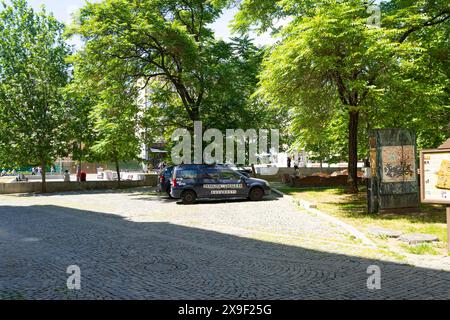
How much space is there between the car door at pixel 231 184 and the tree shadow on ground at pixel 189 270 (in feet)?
25.2

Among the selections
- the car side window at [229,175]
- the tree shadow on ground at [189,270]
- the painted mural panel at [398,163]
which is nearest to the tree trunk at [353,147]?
the painted mural panel at [398,163]

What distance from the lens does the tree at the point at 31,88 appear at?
27.8 m

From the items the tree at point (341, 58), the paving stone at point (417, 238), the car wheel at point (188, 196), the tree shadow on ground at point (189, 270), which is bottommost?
the tree shadow on ground at point (189, 270)

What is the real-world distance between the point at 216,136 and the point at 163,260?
16.0 meters

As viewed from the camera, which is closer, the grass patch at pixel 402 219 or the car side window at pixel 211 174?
the grass patch at pixel 402 219

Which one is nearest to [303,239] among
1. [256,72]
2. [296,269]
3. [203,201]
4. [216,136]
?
[296,269]

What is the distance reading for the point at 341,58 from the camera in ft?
46.3

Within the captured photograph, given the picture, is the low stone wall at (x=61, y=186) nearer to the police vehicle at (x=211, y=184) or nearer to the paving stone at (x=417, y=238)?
the police vehicle at (x=211, y=184)

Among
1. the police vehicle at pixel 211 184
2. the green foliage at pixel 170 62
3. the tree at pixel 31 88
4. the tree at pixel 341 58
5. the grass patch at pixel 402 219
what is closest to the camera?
the grass patch at pixel 402 219

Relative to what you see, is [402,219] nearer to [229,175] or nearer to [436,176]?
[436,176]

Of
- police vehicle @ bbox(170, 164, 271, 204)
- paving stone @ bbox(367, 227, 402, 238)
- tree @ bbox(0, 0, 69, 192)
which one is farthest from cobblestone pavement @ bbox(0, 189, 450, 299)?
tree @ bbox(0, 0, 69, 192)

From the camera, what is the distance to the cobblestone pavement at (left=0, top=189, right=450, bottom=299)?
18.4ft

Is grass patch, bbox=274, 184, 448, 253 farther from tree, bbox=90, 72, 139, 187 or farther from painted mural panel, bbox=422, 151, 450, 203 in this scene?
tree, bbox=90, 72, 139, 187

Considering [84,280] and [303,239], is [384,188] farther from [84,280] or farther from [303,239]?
[84,280]
